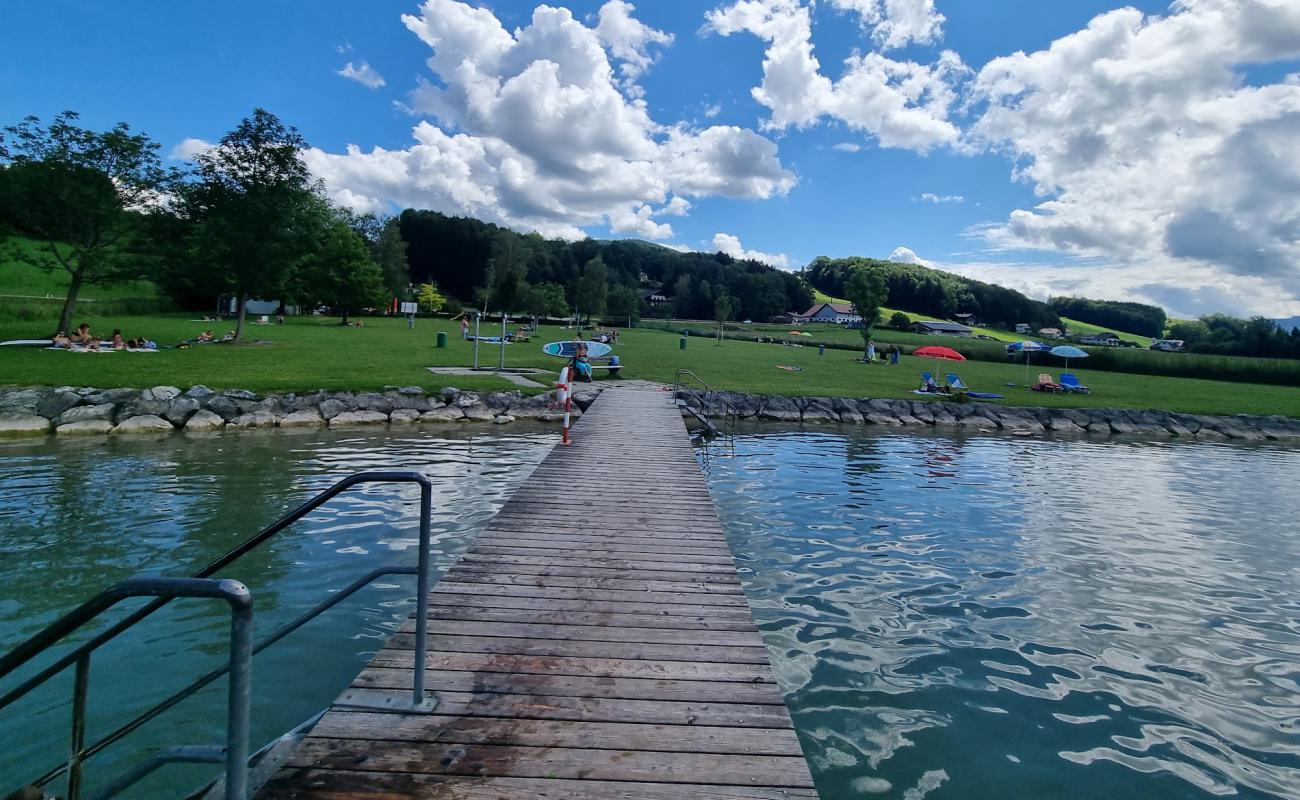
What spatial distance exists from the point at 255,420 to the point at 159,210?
65.7 ft

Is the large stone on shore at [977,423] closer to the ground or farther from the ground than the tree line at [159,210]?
closer to the ground

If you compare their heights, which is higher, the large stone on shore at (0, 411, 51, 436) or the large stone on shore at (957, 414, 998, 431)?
the large stone on shore at (957, 414, 998, 431)

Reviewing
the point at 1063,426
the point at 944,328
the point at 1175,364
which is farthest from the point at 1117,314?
the point at 1063,426

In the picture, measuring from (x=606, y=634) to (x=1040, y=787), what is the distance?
3306 mm

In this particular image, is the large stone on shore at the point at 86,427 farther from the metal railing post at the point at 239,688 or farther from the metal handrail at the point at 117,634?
the metal railing post at the point at 239,688

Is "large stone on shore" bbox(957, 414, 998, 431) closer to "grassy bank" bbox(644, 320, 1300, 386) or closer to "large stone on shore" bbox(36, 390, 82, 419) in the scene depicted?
"large stone on shore" bbox(36, 390, 82, 419)

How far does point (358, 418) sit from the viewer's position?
19812 mm

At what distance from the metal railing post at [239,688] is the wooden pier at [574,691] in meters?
1.01

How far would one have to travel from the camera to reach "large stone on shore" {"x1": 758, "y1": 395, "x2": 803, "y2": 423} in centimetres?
2483

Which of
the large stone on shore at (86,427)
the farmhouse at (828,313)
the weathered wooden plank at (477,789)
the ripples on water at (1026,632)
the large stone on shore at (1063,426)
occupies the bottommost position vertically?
the large stone on shore at (86,427)

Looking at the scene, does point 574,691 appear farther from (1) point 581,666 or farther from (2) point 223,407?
(2) point 223,407

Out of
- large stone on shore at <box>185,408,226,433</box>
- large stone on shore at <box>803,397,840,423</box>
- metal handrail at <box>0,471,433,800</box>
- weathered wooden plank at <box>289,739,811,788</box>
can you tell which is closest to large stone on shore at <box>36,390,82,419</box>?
large stone on shore at <box>185,408,226,433</box>

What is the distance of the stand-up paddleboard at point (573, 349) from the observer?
2838 centimetres

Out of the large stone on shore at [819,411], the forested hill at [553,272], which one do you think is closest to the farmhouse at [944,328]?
the forested hill at [553,272]
